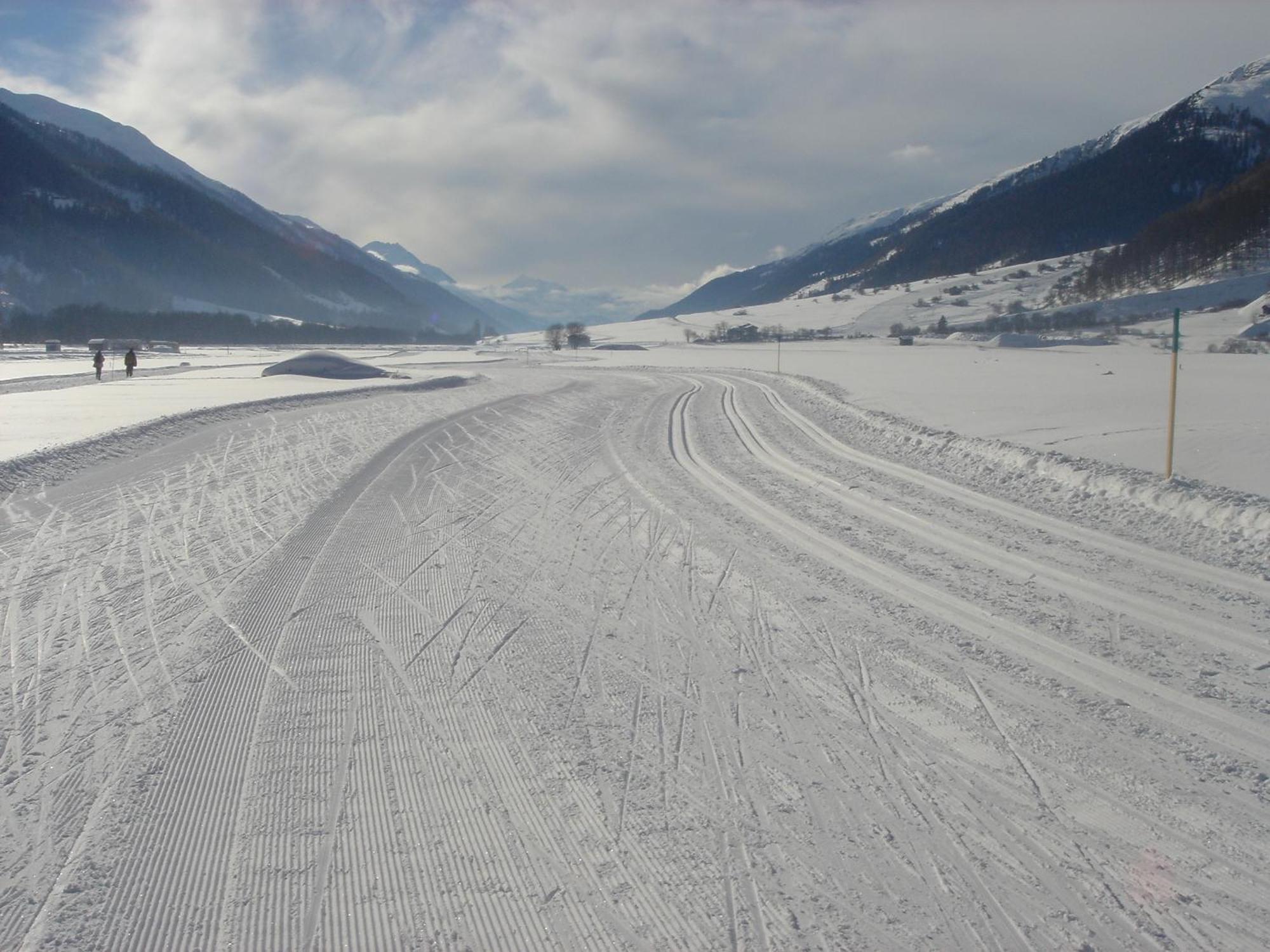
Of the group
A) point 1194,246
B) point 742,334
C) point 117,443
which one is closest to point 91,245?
point 742,334

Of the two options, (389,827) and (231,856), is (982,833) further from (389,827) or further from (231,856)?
(231,856)

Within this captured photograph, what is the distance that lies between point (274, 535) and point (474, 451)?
6.03 metres

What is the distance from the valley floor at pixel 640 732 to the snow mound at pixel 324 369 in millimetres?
31968

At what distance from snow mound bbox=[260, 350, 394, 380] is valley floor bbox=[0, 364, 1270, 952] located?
31968mm

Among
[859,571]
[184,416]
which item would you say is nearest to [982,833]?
[859,571]

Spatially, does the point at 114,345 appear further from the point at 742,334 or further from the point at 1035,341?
the point at 1035,341

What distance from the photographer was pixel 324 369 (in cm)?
3950

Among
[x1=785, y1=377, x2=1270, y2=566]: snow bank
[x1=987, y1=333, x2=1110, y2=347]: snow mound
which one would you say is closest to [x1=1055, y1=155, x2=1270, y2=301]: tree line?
[x1=987, y1=333, x2=1110, y2=347]: snow mound

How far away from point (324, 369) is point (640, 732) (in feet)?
128

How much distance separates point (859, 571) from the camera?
6902 millimetres

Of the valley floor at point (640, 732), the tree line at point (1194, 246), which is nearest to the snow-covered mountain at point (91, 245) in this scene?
the tree line at point (1194, 246)

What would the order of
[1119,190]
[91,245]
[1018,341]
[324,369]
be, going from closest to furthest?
[324,369] < [1018,341] < [91,245] < [1119,190]

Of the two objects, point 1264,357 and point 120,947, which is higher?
point 1264,357

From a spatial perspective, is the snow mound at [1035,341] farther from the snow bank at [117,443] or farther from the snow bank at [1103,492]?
the snow bank at [1103,492]
